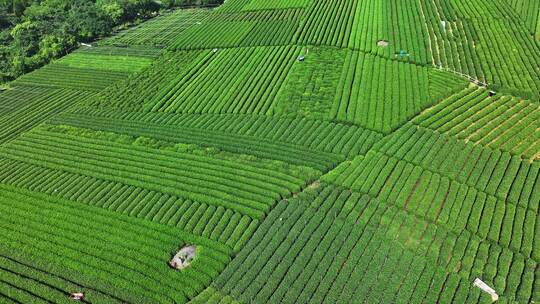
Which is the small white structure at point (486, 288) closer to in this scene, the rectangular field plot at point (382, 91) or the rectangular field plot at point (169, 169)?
the rectangular field plot at point (169, 169)

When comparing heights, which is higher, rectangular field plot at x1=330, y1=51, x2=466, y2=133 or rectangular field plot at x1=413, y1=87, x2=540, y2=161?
rectangular field plot at x1=330, y1=51, x2=466, y2=133

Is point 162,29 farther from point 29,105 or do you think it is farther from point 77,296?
point 77,296

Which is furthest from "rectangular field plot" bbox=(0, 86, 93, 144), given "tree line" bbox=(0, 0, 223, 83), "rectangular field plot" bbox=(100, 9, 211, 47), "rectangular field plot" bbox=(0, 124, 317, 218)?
"rectangular field plot" bbox=(100, 9, 211, 47)

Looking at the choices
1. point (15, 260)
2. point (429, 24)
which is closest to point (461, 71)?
point (429, 24)

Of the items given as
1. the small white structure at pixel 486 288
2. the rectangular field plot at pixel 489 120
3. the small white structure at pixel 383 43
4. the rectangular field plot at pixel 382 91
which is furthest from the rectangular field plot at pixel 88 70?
the small white structure at pixel 486 288

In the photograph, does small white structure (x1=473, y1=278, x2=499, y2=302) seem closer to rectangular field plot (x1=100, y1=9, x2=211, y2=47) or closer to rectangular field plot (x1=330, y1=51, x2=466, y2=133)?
→ rectangular field plot (x1=330, y1=51, x2=466, y2=133)

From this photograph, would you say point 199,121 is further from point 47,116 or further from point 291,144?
point 47,116

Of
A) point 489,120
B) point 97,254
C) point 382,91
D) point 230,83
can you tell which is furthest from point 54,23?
point 489,120
